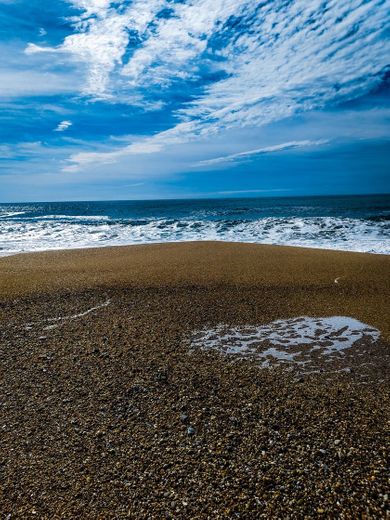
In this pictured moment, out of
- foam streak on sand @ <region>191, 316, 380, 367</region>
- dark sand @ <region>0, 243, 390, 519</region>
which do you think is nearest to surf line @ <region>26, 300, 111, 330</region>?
dark sand @ <region>0, 243, 390, 519</region>

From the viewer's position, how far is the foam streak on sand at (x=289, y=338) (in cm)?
600

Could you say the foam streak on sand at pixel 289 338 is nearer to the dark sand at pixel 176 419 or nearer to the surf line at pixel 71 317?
the dark sand at pixel 176 419

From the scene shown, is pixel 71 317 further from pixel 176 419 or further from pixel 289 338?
pixel 289 338

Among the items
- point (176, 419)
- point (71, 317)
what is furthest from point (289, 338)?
point (71, 317)

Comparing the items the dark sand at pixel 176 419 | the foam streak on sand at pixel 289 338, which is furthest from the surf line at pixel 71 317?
the foam streak on sand at pixel 289 338

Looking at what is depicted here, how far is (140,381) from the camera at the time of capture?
5020mm

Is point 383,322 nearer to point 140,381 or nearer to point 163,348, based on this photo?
point 163,348

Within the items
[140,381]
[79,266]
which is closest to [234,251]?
[79,266]

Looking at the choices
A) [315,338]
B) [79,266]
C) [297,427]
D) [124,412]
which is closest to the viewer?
[297,427]

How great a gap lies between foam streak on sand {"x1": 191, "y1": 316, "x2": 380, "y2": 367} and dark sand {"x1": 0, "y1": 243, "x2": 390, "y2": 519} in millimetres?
307

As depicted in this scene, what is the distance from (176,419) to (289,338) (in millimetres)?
3230

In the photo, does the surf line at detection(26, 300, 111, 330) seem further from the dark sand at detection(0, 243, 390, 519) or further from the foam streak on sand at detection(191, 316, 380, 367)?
the foam streak on sand at detection(191, 316, 380, 367)

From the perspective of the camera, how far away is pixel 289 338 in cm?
659

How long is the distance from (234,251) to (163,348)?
420 inches
